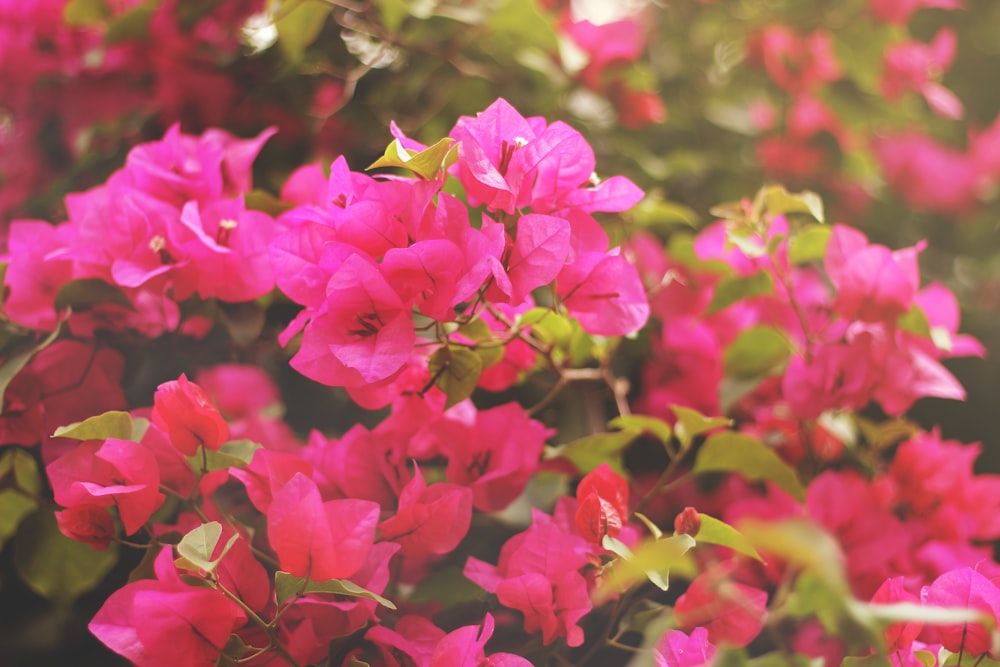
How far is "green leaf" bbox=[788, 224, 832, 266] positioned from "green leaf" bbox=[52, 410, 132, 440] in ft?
1.56

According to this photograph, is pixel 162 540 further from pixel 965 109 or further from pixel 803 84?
pixel 965 109

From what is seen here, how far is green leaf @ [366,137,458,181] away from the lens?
421 mm

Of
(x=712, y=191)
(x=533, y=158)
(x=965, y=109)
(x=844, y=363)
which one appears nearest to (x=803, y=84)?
(x=712, y=191)

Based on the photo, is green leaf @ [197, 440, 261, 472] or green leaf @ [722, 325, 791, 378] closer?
green leaf @ [197, 440, 261, 472]

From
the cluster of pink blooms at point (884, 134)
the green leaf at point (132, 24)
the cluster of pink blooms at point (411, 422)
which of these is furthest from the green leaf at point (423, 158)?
the cluster of pink blooms at point (884, 134)

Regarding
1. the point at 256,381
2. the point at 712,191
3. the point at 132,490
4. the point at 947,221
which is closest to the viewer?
the point at 132,490

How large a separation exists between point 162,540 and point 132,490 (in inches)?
2.5

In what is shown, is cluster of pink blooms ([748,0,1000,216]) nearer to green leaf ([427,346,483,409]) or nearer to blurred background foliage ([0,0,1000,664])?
blurred background foliage ([0,0,1000,664])

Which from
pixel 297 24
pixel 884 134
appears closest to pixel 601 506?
pixel 297 24

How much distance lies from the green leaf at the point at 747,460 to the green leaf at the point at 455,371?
7.9 inches

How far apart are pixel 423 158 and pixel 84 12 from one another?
0.52 metres

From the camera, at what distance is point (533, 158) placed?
0.45m

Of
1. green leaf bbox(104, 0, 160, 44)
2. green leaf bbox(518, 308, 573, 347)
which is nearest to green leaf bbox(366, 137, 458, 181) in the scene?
green leaf bbox(518, 308, 573, 347)

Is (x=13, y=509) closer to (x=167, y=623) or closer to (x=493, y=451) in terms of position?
(x=167, y=623)
